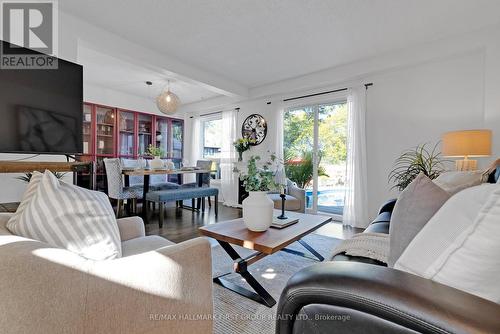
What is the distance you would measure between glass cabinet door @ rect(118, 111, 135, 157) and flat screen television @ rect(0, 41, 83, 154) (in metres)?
2.96

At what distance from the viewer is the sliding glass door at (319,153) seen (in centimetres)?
377

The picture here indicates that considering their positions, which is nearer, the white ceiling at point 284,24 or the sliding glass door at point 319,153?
the white ceiling at point 284,24

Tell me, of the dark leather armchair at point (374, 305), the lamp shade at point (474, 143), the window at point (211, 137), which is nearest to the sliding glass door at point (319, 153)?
the lamp shade at point (474, 143)

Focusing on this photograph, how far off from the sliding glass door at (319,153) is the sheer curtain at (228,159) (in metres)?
1.32

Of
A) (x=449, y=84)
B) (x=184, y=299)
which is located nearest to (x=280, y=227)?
(x=184, y=299)

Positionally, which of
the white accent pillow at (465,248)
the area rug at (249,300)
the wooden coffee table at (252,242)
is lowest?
the area rug at (249,300)

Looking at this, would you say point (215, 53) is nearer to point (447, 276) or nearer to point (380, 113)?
point (380, 113)

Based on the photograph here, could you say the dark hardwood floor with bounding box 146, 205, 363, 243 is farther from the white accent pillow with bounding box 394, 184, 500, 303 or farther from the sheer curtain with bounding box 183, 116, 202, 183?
the white accent pillow with bounding box 394, 184, 500, 303

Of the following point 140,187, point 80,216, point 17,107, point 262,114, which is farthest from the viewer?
point 262,114

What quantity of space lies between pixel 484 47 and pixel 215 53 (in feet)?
10.2

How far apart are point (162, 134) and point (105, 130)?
124 centimetres

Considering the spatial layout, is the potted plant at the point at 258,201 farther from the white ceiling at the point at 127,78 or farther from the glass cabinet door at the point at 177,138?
the glass cabinet door at the point at 177,138

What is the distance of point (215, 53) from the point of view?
3119mm

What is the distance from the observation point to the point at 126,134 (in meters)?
5.06
